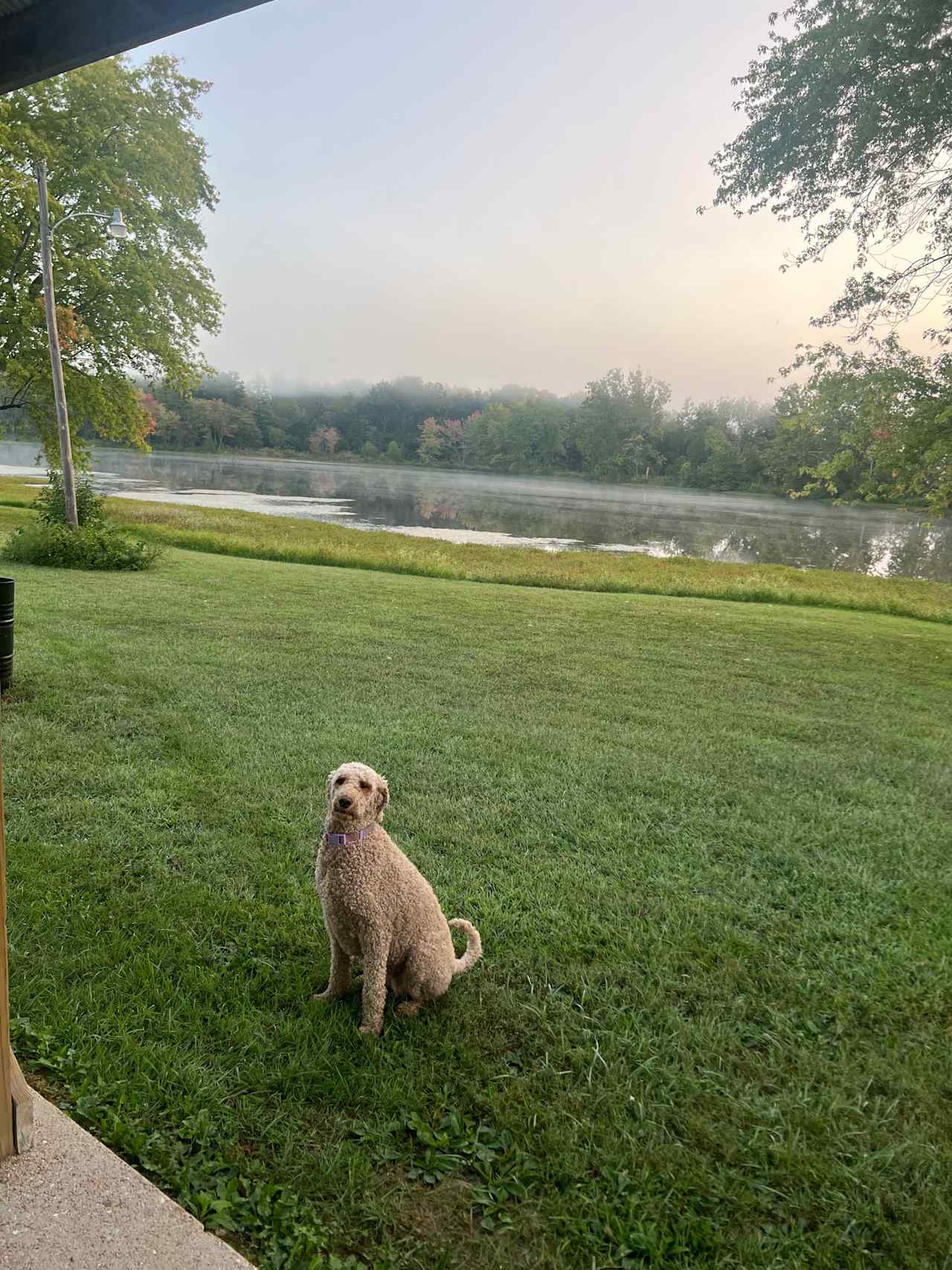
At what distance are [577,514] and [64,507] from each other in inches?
1186

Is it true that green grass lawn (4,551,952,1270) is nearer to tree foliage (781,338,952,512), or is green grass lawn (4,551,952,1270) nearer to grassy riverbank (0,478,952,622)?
tree foliage (781,338,952,512)

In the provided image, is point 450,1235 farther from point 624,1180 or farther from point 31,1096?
point 31,1096

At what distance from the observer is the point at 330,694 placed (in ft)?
19.2

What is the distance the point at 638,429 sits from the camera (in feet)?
219

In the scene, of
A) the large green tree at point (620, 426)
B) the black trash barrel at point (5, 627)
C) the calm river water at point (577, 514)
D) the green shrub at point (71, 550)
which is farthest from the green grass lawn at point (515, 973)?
the large green tree at point (620, 426)

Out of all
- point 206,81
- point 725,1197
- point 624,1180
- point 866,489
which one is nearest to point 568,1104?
point 624,1180

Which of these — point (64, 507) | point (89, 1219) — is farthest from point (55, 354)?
point (89, 1219)

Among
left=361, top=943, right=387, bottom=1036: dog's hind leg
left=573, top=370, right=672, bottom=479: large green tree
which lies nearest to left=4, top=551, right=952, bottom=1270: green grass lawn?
left=361, top=943, right=387, bottom=1036: dog's hind leg

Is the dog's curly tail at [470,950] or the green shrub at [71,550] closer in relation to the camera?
the dog's curly tail at [470,950]

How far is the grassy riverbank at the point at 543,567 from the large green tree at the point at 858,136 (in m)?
5.37

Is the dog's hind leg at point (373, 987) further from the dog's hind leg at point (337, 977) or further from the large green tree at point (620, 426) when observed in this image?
the large green tree at point (620, 426)

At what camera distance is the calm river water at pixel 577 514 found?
26.3m

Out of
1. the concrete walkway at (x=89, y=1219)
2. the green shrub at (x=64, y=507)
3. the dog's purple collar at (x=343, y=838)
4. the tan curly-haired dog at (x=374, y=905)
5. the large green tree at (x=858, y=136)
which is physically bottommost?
the concrete walkway at (x=89, y=1219)

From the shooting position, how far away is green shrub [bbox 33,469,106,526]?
1198cm
